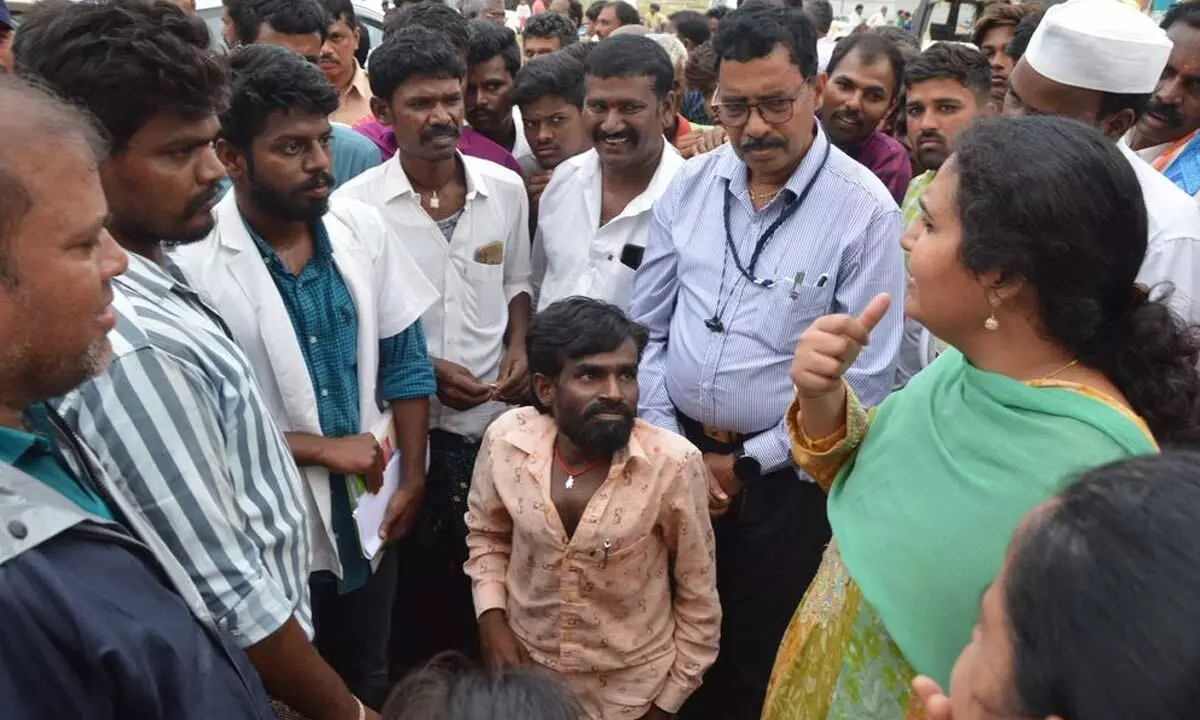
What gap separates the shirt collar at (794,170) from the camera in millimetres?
2447

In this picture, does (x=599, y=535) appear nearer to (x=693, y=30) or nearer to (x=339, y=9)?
(x=339, y=9)

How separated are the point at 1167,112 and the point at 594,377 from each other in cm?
252

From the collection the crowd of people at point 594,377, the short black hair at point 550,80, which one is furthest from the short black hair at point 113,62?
the short black hair at point 550,80

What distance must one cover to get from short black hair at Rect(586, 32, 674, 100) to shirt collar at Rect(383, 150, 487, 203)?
1.90ft

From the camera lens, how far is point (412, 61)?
299cm

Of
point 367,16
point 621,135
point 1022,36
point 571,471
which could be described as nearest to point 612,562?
A: point 571,471

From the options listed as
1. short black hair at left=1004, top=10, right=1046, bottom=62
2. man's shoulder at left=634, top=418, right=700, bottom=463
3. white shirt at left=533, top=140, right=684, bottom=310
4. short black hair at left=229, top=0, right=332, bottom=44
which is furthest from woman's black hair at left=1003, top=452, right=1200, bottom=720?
short black hair at left=229, top=0, right=332, bottom=44

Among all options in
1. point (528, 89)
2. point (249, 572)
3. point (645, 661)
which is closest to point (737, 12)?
point (528, 89)

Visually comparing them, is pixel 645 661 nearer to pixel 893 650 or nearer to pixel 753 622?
pixel 753 622

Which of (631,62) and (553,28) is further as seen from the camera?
(553,28)

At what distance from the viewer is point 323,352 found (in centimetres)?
215

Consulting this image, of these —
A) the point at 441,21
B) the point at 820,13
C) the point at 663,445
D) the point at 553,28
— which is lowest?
the point at 820,13

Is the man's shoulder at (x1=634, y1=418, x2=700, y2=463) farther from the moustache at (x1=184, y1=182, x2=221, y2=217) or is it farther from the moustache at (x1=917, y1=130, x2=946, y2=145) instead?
the moustache at (x1=917, y1=130, x2=946, y2=145)

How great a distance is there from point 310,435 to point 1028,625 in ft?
5.73
